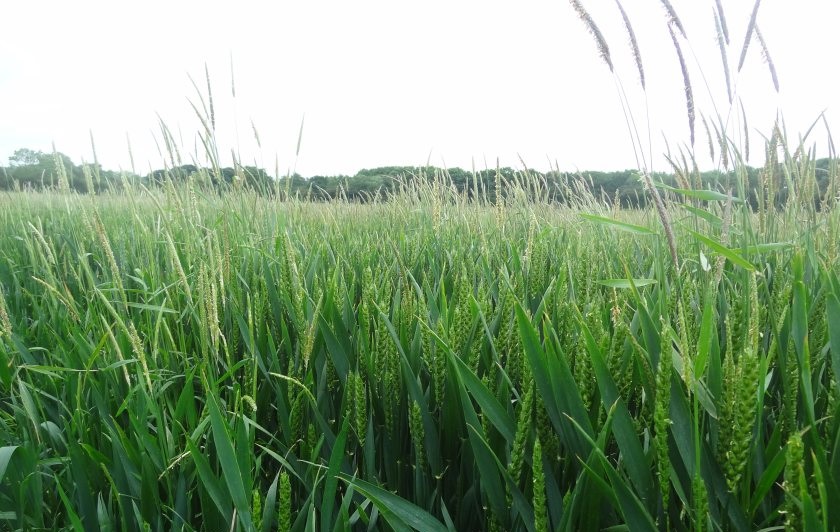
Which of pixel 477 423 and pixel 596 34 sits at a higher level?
pixel 596 34

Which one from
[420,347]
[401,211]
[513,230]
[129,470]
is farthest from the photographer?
[401,211]

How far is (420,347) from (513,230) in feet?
7.12

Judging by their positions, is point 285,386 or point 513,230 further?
point 513,230

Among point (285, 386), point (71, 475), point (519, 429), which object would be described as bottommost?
point (71, 475)

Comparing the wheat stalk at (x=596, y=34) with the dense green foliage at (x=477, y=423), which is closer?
the dense green foliage at (x=477, y=423)

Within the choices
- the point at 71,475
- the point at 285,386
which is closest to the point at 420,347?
the point at 285,386

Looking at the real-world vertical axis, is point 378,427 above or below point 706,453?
below

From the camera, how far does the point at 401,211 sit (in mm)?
3785

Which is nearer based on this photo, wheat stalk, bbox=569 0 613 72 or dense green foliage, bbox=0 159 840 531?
dense green foliage, bbox=0 159 840 531

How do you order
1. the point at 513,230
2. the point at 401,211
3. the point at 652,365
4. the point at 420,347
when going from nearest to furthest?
the point at 652,365 < the point at 420,347 < the point at 513,230 < the point at 401,211

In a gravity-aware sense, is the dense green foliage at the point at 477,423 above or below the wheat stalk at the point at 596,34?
below

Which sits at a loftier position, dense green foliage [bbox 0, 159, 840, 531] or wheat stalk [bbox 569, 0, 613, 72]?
wheat stalk [bbox 569, 0, 613, 72]

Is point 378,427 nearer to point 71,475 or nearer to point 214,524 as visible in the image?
point 214,524

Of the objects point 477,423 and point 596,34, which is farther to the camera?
point 596,34
